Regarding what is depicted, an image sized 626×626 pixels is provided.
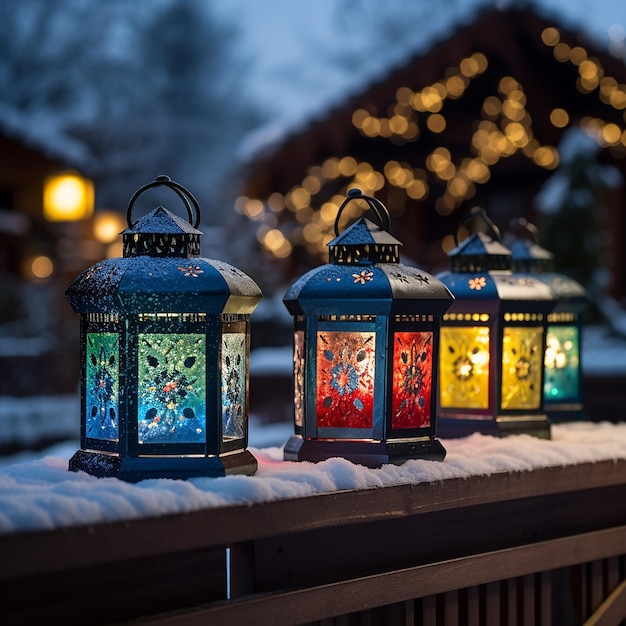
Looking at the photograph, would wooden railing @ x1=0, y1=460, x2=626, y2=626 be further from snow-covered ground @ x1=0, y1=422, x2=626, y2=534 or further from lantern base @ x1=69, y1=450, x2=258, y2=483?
lantern base @ x1=69, y1=450, x2=258, y2=483

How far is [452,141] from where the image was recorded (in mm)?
12516

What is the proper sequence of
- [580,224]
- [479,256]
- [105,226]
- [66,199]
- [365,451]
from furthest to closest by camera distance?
[105,226] → [66,199] → [580,224] → [479,256] → [365,451]

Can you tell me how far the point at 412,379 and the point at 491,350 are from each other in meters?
0.59

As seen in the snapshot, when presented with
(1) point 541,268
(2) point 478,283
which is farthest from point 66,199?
(2) point 478,283

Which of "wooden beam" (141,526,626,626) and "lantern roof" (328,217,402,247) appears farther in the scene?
"lantern roof" (328,217,402,247)

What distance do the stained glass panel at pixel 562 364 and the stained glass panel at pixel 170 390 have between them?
5.25ft

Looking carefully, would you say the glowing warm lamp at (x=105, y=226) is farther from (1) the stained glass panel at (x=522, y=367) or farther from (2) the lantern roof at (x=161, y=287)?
(2) the lantern roof at (x=161, y=287)

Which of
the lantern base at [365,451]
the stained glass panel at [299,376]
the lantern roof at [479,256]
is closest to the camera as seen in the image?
the lantern base at [365,451]

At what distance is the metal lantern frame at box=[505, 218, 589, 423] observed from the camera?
12.1 feet

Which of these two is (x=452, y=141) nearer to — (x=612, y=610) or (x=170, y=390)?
(x=612, y=610)

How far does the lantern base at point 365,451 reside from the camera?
270 centimetres

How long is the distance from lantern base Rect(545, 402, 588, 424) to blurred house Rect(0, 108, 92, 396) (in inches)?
418

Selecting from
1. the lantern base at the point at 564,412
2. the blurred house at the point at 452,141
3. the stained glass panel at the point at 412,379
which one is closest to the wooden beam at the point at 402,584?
the stained glass panel at the point at 412,379

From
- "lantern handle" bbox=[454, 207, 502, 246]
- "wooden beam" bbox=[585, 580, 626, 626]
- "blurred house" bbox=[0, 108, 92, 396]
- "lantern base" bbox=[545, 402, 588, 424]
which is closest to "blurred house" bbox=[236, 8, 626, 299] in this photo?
"blurred house" bbox=[0, 108, 92, 396]
